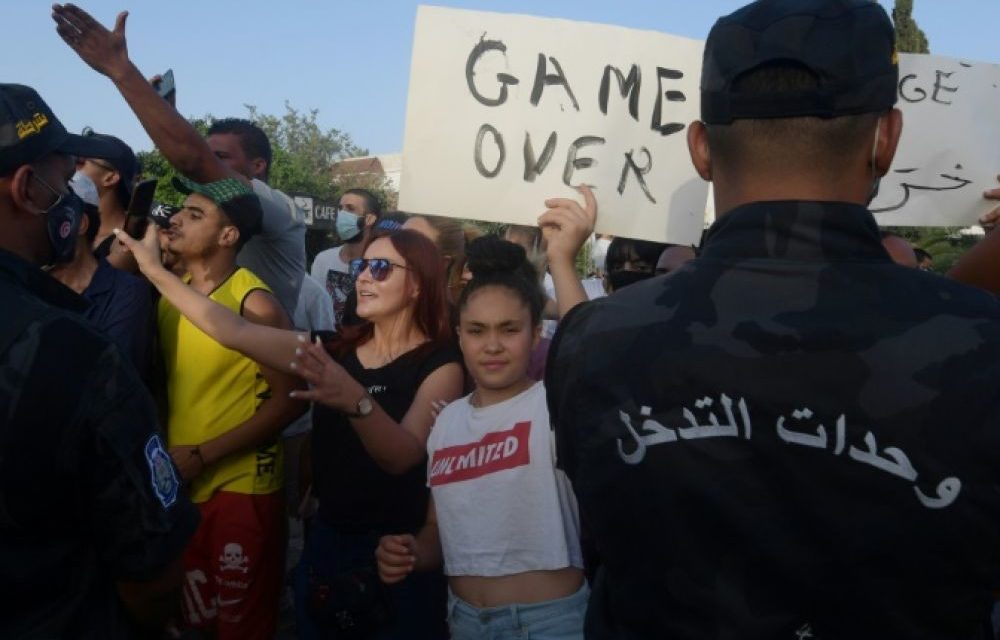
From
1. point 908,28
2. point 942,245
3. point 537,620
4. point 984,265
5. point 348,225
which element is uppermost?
point 908,28

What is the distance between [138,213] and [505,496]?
2.03 meters

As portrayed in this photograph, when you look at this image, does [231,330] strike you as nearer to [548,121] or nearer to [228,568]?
[228,568]

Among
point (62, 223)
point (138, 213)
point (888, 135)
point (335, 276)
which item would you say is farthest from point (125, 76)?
point (335, 276)

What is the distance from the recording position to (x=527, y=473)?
2947mm

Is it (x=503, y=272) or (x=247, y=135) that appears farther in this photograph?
(x=247, y=135)

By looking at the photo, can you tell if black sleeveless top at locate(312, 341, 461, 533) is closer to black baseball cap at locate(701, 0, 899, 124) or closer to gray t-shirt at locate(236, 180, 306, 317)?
gray t-shirt at locate(236, 180, 306, 317)

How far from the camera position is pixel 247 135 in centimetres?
470

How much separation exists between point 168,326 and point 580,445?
8.94 feet

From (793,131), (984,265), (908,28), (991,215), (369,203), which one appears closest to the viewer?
(793,131)

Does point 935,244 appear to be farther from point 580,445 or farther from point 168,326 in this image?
point 580,445

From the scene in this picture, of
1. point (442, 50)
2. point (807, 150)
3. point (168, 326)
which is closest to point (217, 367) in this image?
point (168, 326)

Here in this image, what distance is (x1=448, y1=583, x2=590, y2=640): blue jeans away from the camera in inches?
112

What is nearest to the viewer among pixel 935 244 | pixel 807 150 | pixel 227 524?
pixel 807 150

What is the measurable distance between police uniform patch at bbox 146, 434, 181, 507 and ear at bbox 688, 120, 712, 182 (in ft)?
4.05
